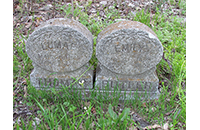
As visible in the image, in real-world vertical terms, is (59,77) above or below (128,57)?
below

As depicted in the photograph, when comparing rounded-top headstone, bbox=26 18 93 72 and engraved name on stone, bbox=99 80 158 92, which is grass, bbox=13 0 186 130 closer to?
engraved name on stone, bbox=99 80 158 92

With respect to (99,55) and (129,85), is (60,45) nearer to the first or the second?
(99,55)

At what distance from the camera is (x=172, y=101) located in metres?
2.33

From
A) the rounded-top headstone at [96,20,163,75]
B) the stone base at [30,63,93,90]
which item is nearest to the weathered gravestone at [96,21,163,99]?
the rounded-top headstone at [96,20,163,75]

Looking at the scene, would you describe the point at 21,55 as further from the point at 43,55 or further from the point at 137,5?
the point at 137,5

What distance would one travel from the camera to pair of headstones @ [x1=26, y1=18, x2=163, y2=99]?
2080 mm

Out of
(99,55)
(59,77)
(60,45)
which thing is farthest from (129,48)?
(59,77)

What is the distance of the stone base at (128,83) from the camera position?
2.37 metres

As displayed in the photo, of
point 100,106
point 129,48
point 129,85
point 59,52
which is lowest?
point 100,106

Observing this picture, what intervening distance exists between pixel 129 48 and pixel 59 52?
82 cm

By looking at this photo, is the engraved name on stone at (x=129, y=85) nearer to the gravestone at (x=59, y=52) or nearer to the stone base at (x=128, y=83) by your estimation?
the stone base at (x=128, y=83)

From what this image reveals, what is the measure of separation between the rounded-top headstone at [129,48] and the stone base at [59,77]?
0.29m

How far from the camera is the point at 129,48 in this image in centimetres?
214

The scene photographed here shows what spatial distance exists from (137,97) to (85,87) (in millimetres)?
685
